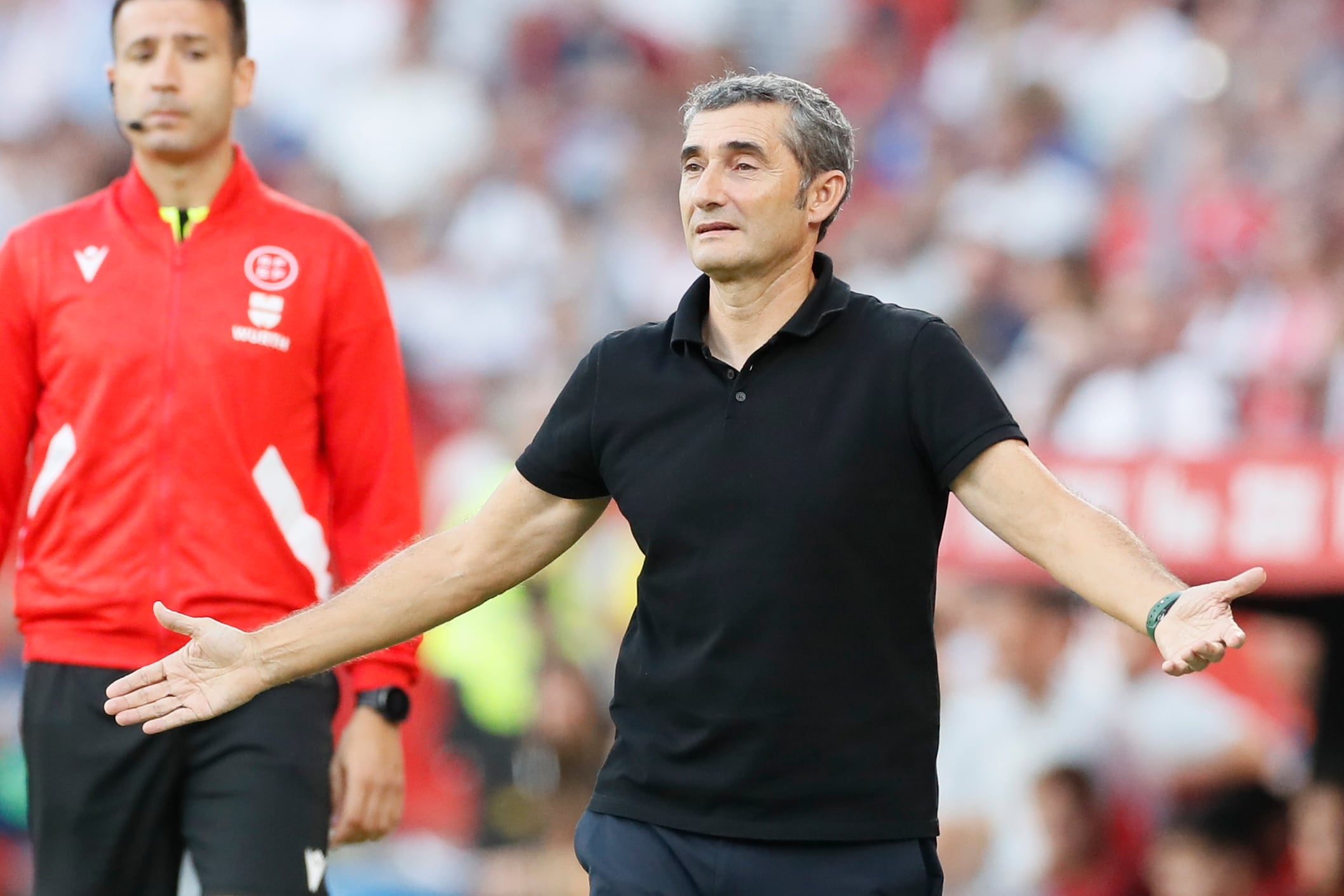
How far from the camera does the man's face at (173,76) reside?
4.27m

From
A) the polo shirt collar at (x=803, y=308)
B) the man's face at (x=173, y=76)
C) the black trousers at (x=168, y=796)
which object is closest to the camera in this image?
the polo shirt collar at (x=803, y=308)

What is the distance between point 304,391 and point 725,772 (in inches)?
56.1

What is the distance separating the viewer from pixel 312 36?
13.5m

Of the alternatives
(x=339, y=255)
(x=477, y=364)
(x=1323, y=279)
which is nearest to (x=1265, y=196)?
(x=1323, y=279)

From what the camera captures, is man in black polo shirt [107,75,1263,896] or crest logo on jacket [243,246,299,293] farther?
crest logo on jacket [243,246,299,293]

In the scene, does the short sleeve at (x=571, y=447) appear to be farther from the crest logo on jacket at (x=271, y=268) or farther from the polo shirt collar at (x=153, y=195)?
the polo shirt collar at (x=153, y=195)

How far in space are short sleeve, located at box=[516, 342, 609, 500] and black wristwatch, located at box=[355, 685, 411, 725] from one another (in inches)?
31.9

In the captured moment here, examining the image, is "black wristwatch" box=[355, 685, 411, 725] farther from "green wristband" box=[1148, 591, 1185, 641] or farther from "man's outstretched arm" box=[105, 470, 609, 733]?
"green wristband" box=[1148, 591, 1185, 641]

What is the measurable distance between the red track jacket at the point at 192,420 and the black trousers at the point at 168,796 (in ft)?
0.48

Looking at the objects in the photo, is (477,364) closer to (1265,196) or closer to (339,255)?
(1265,196)

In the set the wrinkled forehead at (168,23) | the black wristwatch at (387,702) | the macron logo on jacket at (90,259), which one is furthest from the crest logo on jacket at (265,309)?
the black wristwatch at (387,702)

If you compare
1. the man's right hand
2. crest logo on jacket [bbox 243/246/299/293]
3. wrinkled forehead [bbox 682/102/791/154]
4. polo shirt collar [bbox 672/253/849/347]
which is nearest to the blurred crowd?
polo shirt collar [bbox 672/253/849/347]

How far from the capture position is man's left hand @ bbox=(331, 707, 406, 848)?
423 cm

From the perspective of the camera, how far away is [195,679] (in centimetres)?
372
